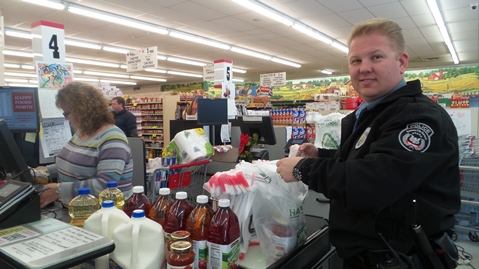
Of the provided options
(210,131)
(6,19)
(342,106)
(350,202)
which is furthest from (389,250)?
(6,19)

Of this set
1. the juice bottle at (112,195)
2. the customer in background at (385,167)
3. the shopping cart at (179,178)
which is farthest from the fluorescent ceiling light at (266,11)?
the juice bottle at (112,195)

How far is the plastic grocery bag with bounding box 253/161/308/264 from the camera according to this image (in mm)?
1300

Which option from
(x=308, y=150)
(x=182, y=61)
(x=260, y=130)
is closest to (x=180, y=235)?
(x=308, y=150)

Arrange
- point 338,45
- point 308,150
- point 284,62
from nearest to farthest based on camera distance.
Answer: point 308,150 < point 338,45 < point 284,62

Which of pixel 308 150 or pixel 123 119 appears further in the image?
pixel 123 119

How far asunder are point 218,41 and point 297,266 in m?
10.1

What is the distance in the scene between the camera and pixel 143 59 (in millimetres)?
10242

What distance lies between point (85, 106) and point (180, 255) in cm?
162

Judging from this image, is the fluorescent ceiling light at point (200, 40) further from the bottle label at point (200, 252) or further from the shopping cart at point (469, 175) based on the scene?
the bottle label at point (200, 252)

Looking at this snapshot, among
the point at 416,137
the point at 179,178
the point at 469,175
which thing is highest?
the point at 416,137

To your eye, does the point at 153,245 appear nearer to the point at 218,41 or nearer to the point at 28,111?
the point at 28,111

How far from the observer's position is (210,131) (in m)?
4.35

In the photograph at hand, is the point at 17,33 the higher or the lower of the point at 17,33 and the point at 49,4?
the lower

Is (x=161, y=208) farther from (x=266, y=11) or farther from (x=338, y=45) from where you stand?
(x=338, y=45)
